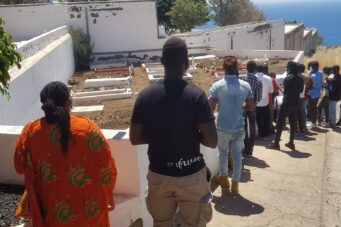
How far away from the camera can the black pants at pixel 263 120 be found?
8359mm

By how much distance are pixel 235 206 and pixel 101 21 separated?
18.6m

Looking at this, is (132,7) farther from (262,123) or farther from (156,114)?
(156,114)

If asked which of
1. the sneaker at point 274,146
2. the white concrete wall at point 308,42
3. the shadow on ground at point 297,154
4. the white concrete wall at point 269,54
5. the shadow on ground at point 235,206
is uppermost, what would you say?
the white concrete wall at point 269,54

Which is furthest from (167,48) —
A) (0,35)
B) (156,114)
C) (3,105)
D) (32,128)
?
(3,105)

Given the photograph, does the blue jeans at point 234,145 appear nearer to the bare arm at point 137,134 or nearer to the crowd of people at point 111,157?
A: the crowd of people at point 111,157

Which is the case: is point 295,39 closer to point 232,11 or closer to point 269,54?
point 232,11

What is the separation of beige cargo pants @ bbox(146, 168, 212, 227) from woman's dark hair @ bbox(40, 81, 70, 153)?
0.82 m

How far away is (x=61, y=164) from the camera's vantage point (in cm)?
282

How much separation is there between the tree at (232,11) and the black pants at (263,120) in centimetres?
3827

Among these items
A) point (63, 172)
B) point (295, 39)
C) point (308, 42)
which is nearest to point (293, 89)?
point (63, 172)

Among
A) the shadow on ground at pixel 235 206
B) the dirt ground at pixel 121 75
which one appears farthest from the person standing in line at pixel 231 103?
the dirt ground at pixel 121 75

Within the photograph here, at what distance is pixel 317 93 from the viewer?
381 inches

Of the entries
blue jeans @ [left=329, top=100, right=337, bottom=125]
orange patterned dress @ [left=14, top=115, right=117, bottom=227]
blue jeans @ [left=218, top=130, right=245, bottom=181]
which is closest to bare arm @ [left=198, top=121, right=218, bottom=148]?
orange patterned dress @ [left=14, top=115, right=117, bottom=227]

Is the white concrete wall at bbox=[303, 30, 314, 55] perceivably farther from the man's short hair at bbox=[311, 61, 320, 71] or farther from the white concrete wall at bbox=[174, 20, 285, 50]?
the man's short hair at bbox=[311, 61, 320, 71]
